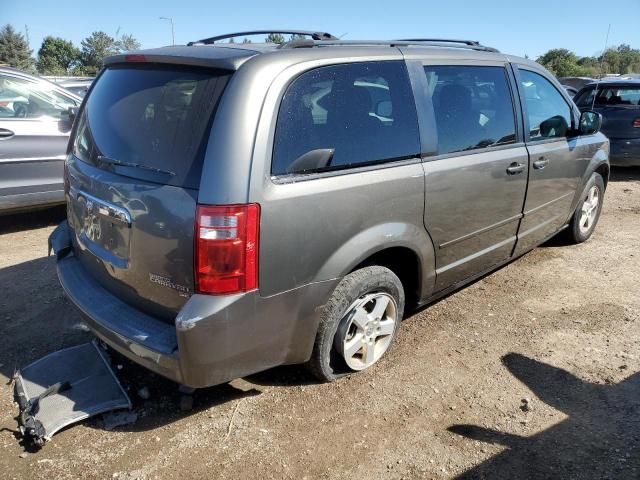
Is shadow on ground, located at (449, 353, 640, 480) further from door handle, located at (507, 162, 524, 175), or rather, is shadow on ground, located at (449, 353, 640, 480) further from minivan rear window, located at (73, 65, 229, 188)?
minivan rear window, located at (73, 65, 229, 188)

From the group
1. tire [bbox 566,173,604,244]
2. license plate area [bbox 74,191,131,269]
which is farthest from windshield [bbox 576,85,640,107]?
license plate area [bbox 74,191,131,269]

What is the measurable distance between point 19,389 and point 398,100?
261cm

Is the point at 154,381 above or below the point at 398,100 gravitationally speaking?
below

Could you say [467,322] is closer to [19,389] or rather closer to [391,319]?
[391,319]

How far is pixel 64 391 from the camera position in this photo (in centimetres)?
275

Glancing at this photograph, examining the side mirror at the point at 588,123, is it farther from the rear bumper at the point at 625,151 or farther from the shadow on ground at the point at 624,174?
the shadow on ground at the point at 624,174

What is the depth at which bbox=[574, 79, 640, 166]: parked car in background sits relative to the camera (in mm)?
8312

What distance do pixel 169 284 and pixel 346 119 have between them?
1.18 meters

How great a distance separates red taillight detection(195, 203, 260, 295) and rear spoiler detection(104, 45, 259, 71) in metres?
0.66

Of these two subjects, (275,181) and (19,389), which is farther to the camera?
(19,389)

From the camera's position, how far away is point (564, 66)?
35875 mm

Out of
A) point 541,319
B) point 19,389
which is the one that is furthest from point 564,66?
point 19,389

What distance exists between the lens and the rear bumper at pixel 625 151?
8.33 m

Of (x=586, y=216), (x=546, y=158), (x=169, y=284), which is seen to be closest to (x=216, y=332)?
(x=169, y=284)
